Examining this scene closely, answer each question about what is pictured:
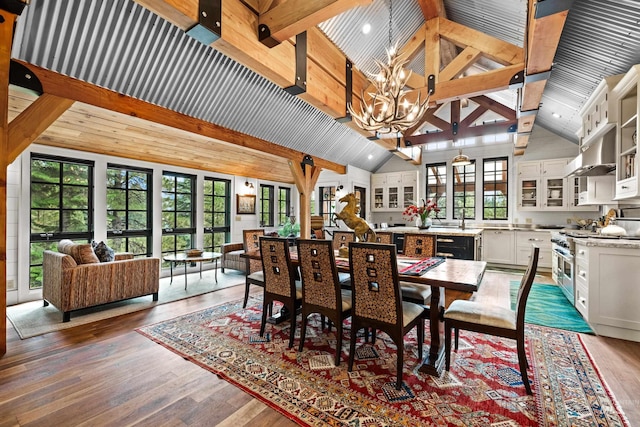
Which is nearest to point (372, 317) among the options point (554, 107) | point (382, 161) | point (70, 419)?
point (70, 419)

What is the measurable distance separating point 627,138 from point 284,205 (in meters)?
7.13

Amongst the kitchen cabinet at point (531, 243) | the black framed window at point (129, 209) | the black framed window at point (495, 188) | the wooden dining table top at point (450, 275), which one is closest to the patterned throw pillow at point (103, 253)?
the black framed window at point (129, 209)

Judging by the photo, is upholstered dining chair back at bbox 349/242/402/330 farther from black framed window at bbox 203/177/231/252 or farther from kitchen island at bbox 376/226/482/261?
black framed window at bbox 203/177/231/252

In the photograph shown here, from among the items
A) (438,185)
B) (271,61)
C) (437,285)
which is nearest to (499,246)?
(438,185)

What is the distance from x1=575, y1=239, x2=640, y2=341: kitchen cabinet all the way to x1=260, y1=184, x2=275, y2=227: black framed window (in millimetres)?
6583

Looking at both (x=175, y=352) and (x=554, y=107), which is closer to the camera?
(x=175, y=352)

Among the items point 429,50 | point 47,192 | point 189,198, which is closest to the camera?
point 429,50

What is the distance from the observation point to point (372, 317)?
214cm

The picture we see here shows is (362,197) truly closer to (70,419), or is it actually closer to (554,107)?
(554,107)

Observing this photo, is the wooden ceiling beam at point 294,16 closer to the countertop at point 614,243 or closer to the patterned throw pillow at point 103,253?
the countertop at point 614,243

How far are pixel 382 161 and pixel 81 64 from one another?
6954 millimetres

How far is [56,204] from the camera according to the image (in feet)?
14.3

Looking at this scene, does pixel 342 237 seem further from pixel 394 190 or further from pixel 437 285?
pixel 394 190

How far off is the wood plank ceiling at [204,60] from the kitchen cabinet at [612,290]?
1747mm
